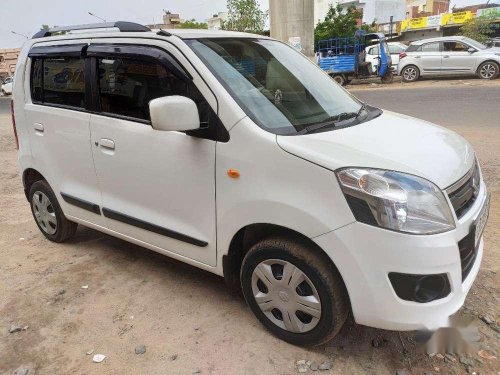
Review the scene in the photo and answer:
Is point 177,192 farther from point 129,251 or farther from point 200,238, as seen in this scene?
point 129,251

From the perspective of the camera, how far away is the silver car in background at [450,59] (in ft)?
51.5

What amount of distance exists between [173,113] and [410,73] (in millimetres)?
16604

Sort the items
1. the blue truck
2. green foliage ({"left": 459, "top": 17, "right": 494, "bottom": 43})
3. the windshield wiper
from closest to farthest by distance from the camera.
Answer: the windshield wiper, the blue truck, green foliage ({"left": 459, "top": 17, "right": 494, "bottom": 43})

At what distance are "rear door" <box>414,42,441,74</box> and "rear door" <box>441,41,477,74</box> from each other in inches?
8.0

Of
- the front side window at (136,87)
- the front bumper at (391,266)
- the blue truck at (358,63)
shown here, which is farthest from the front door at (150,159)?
the blue truck at (358,63)

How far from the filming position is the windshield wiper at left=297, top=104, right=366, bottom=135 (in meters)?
2.59

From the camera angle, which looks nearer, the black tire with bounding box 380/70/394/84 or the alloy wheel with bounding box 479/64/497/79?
the alloy wheel with bounding box 479/64/497/79

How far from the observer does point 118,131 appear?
315 cm

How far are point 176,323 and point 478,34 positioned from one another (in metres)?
26.3

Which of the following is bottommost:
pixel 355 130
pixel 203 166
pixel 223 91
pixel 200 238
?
pixel 200 238

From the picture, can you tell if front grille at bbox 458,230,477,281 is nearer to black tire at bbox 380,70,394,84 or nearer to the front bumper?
the front bumper

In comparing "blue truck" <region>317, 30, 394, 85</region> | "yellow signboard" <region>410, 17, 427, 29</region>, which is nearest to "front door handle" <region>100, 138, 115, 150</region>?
"blue truck" <region>317, 30, 394, 85</region>

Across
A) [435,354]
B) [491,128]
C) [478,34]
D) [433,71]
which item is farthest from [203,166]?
[478,34]

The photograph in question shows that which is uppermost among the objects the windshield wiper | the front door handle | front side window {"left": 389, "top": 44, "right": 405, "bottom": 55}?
front side window {"left": 389, "top": 44, "right": 405, "bottom": 55}
